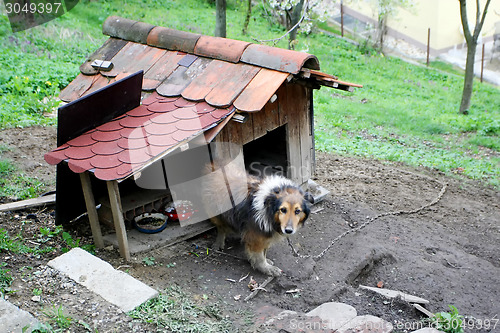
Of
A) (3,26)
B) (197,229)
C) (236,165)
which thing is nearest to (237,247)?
(197,229)

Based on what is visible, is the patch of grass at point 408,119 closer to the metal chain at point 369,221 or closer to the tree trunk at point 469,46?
the tree trunk at point 469,46

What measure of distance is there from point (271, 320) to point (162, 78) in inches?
131

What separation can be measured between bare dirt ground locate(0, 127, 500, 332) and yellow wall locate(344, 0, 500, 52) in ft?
45.3

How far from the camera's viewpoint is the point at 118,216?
5164mm

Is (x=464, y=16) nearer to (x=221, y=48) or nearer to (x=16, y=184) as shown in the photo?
(x=221, y=48)

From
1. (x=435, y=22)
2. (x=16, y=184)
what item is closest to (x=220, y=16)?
(x=16, y=184)

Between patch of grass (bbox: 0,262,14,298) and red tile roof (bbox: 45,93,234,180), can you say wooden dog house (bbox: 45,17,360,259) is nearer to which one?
red tile roof (bbox: 45,93,234,180)

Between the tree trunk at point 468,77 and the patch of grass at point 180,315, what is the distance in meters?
10.4

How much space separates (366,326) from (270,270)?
1.61 metres

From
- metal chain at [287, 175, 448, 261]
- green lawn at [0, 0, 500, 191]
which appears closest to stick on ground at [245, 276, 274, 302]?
metal chain at [287, 175, 448, 261]

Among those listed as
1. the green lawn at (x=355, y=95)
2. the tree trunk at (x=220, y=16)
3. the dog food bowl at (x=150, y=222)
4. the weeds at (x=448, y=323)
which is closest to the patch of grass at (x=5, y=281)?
the dog food bowl at (x=150, y=222)

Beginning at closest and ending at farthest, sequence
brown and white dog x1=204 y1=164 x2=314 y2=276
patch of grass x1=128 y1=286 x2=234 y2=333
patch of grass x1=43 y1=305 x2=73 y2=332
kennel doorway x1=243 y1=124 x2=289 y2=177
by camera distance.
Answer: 1. patch of grass x1=43 y1=305 x2=73 y2=332
2. patch of grass x1=128 y1=286 x2=234 y2=333
3. brown and white dog x1=204 y1=164 x2=314 y2=276
4. kennel doorway x1=243 y1=124 x2=289 y2=177

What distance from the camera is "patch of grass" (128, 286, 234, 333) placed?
4.04 m

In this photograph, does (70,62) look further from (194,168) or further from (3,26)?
(194,168)
